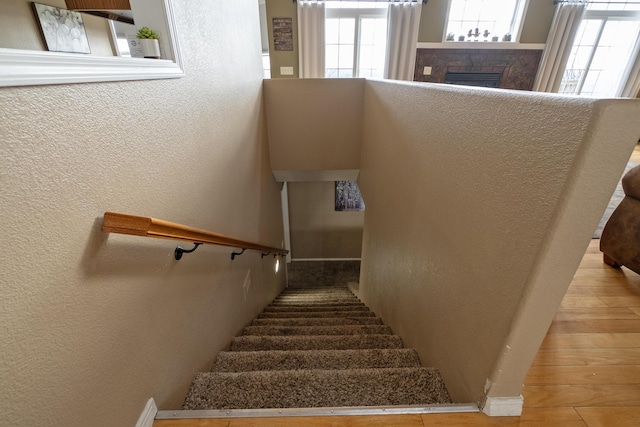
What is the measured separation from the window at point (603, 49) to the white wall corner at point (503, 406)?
6.70 metres

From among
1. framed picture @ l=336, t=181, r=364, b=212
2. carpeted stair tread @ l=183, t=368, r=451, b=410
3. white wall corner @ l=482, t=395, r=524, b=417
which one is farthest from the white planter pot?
framed picture @ l=336, t=181, r=364, b=212

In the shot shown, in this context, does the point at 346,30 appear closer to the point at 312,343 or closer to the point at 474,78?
the point at 474,78

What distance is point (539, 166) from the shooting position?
2.26 ft

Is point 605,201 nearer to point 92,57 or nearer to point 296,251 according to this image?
point 92,57

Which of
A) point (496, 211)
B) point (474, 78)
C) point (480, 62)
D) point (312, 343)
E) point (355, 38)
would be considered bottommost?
point (312, 343)

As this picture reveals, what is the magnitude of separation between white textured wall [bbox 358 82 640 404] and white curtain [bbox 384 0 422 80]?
3829 mm

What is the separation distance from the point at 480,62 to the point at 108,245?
6178 millimetres

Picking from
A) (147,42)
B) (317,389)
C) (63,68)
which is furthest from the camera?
(317,389)

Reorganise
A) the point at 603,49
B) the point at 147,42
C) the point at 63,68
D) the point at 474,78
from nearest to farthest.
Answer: the point at 63,68
the point at 147,42
the point at 474,78
the point at 603,49

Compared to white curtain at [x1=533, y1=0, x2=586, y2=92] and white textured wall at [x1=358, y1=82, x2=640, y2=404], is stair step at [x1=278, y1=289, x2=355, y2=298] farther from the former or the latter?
white curtain at [x1=533, y1=0, x2=586, y2=92]

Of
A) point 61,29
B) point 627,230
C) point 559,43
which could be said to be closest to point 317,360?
point 627,230

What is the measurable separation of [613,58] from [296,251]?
24.0 ft

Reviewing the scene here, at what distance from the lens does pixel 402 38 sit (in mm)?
4746

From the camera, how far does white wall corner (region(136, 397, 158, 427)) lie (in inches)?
37.2
